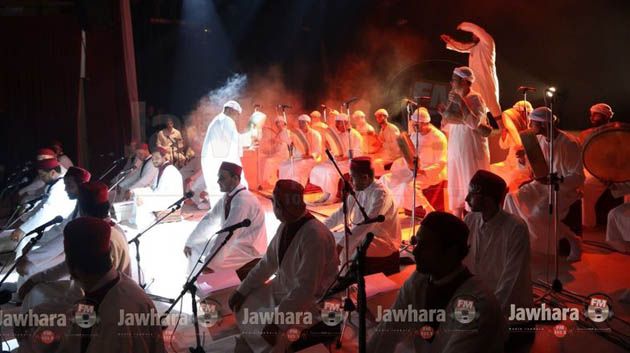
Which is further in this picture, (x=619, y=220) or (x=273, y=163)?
(x=273, y=163)

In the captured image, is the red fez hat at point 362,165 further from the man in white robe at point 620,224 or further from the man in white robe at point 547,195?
the man in white robe at point 620,224

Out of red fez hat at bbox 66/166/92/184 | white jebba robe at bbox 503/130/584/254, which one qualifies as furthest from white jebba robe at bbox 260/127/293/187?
red fez hat at bbox 66/166/92/184

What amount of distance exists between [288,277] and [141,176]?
6542 millimetres

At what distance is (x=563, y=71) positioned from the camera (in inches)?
397

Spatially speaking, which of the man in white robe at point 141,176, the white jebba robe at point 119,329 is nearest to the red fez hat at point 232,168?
the white jebba robe at point 119,329

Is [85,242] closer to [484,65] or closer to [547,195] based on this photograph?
[547,195]

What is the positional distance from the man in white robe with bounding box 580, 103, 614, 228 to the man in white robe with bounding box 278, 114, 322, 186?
19.6ft

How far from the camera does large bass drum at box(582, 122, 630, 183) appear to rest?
5.51 metres

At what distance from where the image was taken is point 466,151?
7316mm

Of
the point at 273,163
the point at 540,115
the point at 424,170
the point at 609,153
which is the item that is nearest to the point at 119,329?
the point at 540,115

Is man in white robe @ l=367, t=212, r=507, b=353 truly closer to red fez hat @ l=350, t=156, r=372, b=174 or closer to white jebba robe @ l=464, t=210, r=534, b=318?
white jebba robe @ l=464, t=210, r=534, b=318

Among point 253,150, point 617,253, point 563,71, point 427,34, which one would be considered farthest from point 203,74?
point 617,253

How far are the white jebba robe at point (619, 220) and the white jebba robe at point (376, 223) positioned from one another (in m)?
2.82

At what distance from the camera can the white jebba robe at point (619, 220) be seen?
6.21 m
